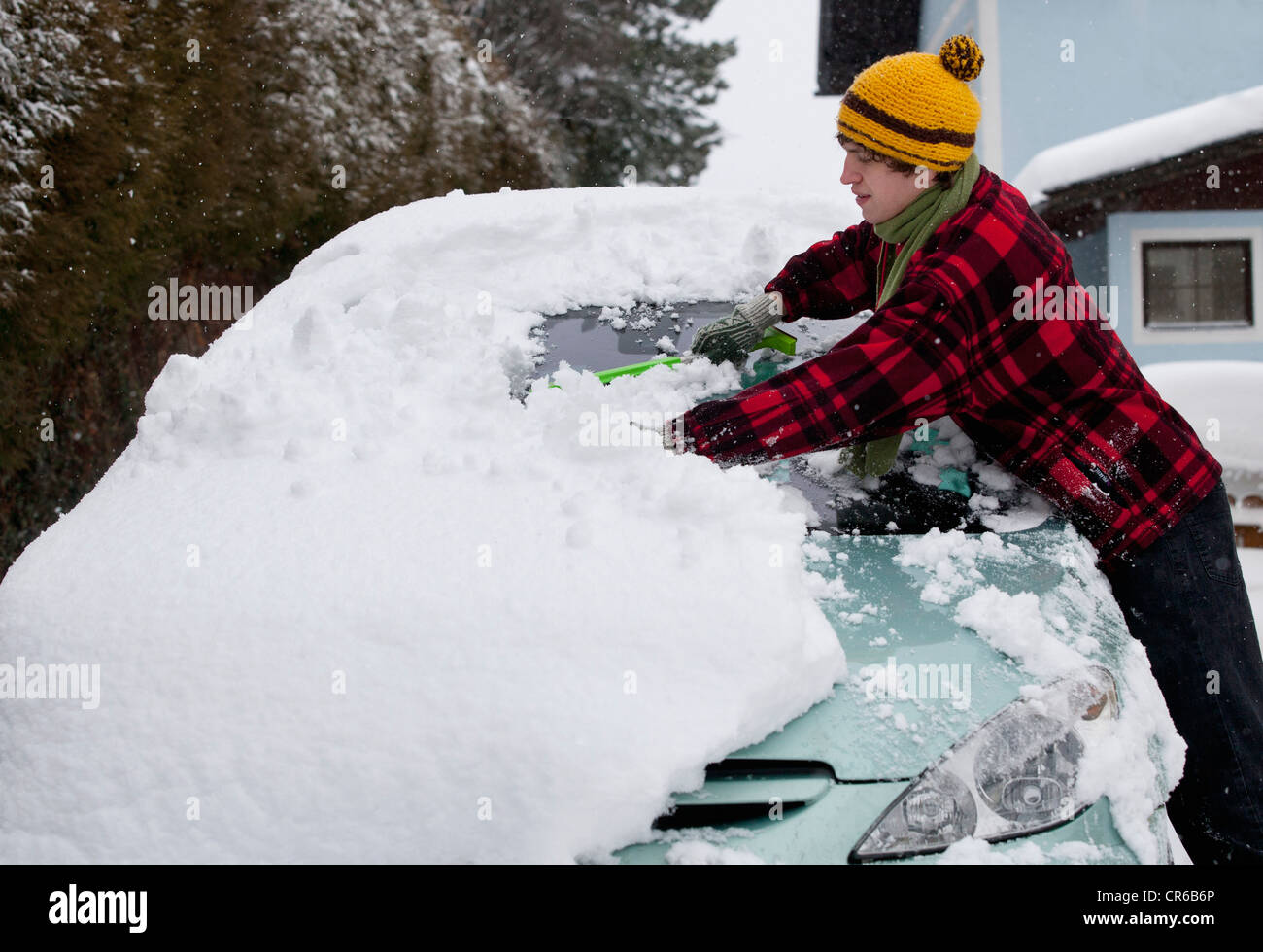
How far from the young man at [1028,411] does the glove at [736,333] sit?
0.38 metres

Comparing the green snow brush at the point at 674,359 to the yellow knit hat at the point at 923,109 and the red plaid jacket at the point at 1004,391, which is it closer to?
the red plaid jacket at the point at 1004,391

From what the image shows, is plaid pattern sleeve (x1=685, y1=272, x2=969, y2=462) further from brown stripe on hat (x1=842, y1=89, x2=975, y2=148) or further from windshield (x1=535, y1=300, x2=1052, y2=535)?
brown stripe on hat (x1=842, y1=89, x2=975, y2=148)

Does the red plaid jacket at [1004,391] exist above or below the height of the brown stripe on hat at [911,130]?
below

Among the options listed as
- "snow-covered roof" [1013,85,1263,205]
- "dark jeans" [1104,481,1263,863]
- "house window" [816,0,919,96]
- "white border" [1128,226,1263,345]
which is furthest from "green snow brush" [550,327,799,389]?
"house window" [816,0,919,96]

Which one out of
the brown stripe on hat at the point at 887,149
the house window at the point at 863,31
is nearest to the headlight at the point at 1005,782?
the brown stripe on hat at the point at 887,149

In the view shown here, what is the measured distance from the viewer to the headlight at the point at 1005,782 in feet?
4.80

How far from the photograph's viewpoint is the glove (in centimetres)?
244

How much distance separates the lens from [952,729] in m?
1.55

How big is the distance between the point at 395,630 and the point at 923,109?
1398mm

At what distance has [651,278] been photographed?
2791 mm

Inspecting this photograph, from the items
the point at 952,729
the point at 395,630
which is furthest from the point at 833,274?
the point at 395,630

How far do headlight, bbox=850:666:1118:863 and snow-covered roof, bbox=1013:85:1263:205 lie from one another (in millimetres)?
10347
